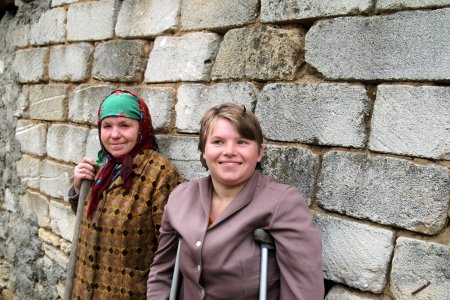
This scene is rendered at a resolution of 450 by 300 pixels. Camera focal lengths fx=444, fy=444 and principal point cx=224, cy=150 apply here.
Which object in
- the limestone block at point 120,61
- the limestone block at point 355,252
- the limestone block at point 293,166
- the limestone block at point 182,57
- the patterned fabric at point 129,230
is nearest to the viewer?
the limestone block at point 355,252

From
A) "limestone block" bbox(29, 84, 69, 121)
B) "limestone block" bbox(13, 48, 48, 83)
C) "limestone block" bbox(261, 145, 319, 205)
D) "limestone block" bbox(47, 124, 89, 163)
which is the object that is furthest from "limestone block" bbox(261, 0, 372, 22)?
"limestone block" bbox(13, 48, 48, 83)

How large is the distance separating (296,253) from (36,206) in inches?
139

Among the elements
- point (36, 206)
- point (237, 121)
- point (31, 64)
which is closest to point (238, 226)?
point (237, 121)

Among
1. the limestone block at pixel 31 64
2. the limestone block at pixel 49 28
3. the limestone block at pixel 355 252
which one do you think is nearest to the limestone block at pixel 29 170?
the limestone block at pixel 31 64

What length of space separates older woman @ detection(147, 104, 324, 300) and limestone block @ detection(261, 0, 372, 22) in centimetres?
A: 73

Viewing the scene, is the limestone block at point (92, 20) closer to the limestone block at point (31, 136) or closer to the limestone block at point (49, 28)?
the limestone block at point (49, 28)

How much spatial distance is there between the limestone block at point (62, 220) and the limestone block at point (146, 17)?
1.69 metres

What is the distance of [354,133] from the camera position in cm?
214

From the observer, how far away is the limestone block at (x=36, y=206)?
4.39 meters

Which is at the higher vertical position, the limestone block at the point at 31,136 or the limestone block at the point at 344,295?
the limestone block at the point at 31,136

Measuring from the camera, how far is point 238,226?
186cm

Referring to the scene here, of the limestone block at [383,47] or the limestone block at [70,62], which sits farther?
the limestone block at [70,62]

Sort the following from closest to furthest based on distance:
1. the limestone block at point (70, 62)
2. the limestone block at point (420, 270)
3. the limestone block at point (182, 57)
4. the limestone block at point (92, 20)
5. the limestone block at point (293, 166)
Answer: the limestone block at point (420, 270) → the limestone block at point (293, 166) → the limestone block at point (182, 57) → the limestone block at point (92, 20) → the limestone block at point (70, 62)

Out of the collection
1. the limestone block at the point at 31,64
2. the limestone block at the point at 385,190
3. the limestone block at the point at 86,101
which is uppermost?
the limestone block at the point at 31,64
